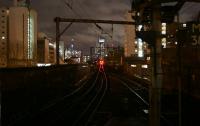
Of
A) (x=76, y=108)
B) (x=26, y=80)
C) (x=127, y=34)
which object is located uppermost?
(x=127, y=34)

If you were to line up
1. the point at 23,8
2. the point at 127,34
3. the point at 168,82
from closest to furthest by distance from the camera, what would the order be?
the point at 168,82
the point at 23,8
the point at 127,34

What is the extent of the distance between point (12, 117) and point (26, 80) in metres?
4.06

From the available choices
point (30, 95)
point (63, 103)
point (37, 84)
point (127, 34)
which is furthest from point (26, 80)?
point (127, 34)

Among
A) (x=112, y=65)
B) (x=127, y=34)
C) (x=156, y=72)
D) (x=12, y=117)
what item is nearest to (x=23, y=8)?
(x=112, y=65)

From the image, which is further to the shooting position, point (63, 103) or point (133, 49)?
point (133, 49)

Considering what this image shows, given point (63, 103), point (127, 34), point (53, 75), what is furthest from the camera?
point (127, 34)

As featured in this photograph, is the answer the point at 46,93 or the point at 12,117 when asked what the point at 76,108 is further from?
the point at 12,117

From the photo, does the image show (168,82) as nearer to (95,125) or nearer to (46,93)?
(46,93)

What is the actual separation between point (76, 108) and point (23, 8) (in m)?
85.2

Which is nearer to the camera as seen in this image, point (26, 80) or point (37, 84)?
point (26, 80)

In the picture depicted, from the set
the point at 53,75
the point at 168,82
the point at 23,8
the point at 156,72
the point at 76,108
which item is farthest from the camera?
the point at 23,8

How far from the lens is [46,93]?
2809cm

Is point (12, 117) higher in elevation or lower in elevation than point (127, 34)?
lower

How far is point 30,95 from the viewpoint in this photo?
22781 millimetres
